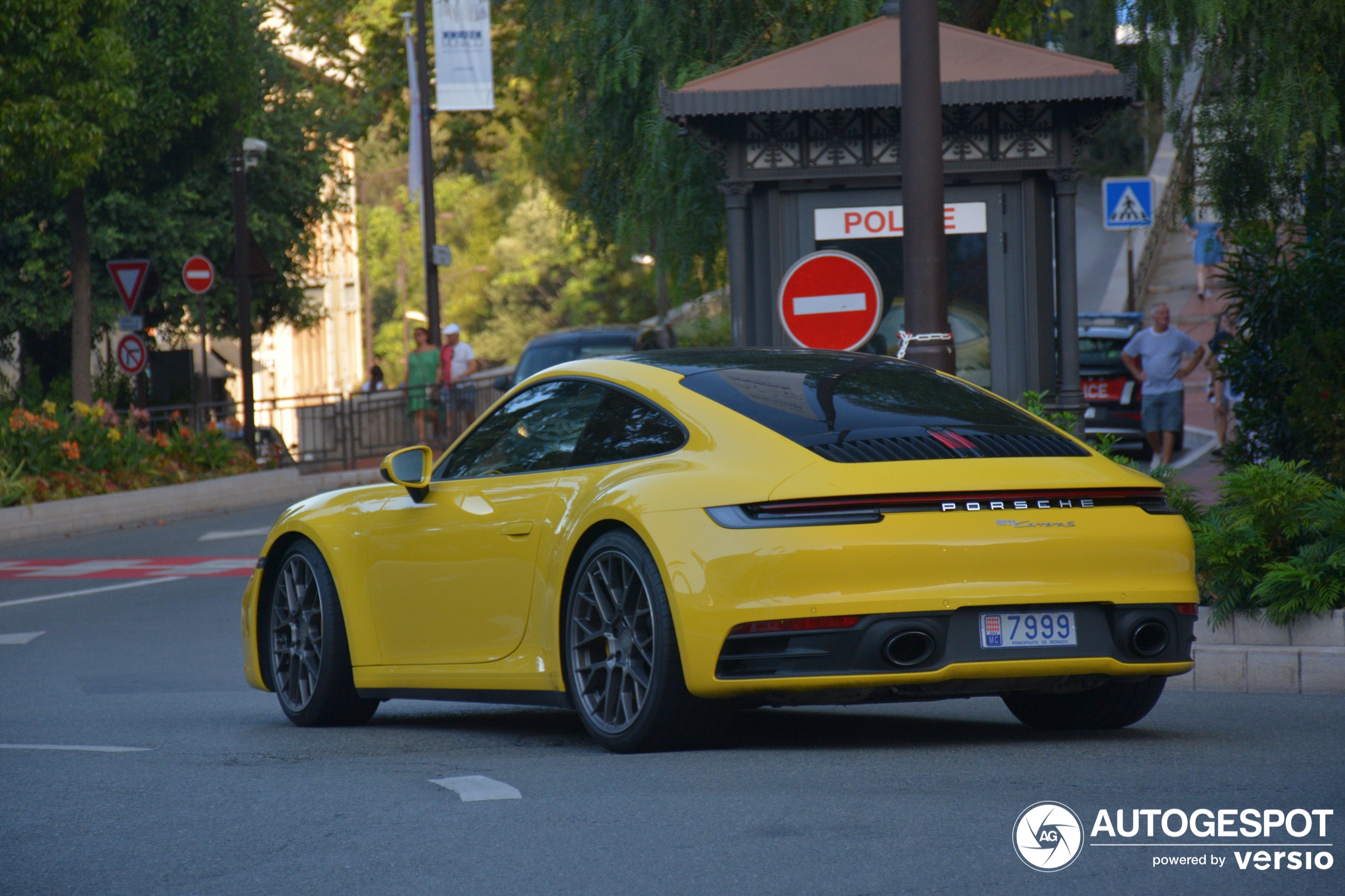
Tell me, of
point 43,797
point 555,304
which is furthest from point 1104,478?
point 555,304

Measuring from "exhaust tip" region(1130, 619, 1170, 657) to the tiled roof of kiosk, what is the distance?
22.0ft

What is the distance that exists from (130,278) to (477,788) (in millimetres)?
21558

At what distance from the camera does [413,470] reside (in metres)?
6.99

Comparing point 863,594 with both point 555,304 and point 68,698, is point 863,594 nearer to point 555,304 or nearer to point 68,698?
point 68,698

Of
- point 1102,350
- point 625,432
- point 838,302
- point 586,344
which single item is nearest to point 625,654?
point 625,432

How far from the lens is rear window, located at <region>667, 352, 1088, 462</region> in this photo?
18.9ft

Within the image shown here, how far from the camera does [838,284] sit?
10.3m

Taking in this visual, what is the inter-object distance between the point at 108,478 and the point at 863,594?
730 inches

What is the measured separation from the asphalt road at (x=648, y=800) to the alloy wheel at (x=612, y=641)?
0.62 feet

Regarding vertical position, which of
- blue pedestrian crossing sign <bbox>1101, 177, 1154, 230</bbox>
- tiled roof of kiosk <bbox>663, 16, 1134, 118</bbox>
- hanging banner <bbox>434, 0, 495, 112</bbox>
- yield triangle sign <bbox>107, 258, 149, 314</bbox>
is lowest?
yield triangle sign <bbox>107, 258, 149, 314</bbox>

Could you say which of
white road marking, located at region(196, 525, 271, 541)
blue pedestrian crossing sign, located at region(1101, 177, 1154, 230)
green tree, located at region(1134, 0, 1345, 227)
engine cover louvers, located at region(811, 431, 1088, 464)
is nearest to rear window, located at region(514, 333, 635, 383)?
white road marking, located at region(196, 525, 271, 541)

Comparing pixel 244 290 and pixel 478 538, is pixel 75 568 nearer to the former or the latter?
pixel 478 538

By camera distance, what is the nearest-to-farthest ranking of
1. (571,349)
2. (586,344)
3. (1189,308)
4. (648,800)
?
(648,800) < (571,349) < (586,344) < (1189,308)
